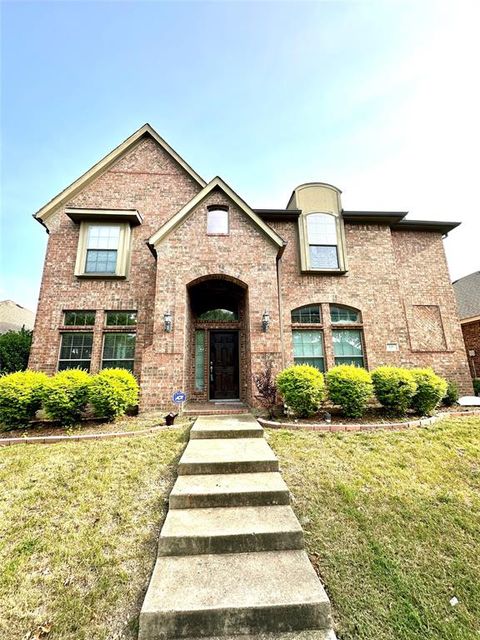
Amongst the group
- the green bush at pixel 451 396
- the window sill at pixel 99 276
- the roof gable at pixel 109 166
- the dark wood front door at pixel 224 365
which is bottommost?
the green bush at pixel 451 396

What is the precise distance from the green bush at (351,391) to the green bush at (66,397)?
6354mm

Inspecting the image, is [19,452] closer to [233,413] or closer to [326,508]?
[233,413]

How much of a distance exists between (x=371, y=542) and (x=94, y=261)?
10423 millimetres

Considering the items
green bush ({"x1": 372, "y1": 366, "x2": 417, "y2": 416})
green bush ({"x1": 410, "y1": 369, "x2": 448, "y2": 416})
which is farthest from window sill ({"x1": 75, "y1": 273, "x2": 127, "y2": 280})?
green bush ({"x1": 410, "y1": 369, "x2": 448, "y2": 416})

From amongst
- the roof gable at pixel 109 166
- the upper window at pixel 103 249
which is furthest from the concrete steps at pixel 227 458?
the roof gable at pixel 109 166

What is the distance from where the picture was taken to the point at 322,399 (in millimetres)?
6828

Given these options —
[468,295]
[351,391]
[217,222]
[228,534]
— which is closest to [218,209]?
[217,222]

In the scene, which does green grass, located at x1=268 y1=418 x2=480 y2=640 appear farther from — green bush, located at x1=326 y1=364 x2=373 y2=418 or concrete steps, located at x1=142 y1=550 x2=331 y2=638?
green bush, located at x1=326 y1=364 x2=373 y2=418

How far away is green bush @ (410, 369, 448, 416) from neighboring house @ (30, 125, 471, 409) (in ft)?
7.56

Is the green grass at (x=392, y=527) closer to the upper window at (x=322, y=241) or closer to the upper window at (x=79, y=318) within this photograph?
the upper window at (x=322, y=241)

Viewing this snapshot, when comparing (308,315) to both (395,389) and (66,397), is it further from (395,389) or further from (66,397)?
(66,397)

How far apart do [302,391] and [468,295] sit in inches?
553

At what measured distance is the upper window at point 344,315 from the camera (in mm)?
9852

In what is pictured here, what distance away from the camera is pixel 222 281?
934cm
